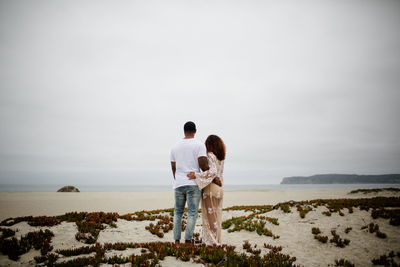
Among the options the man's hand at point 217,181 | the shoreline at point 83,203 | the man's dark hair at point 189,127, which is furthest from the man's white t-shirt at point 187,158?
the shoreline at point 83,203

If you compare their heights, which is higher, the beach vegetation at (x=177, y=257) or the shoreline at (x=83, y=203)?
the beach vegetation at (x=177, y=257)

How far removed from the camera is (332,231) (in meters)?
9.07

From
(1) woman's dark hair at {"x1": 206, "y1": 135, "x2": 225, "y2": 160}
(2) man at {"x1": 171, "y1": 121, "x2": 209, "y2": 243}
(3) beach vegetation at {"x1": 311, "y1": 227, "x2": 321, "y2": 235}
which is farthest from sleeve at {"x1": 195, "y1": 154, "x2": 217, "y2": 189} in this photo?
(3) beach vegetation at {"x1": 311, "y1": 227, "x2": 321, "y2": 235}

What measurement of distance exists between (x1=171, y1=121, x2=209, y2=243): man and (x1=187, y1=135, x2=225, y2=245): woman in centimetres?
45

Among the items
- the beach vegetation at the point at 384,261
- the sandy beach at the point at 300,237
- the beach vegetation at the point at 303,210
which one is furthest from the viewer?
the beach vegetation at the point at 303,210

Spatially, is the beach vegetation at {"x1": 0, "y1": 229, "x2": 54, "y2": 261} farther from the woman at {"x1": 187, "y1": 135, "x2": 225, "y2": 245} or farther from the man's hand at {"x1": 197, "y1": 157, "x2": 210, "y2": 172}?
the man's hand at {"x1": 197, "y1": 157, "x2": 210, "y2": 172}

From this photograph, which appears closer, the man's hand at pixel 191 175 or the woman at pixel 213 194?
the man's hand at pixel 191 175

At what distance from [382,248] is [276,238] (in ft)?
12.5

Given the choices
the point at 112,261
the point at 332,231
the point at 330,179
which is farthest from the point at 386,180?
the point at 112,261

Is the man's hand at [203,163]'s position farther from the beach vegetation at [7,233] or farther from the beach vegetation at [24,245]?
the beach vegetation at [7,233]

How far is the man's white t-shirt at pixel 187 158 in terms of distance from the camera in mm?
5539

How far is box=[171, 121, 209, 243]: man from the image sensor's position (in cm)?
548

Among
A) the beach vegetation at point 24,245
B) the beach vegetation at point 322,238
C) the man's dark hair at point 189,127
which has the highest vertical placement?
the man's dark hair at point 189,127

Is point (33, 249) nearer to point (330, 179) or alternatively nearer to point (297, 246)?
point (297, 246)
